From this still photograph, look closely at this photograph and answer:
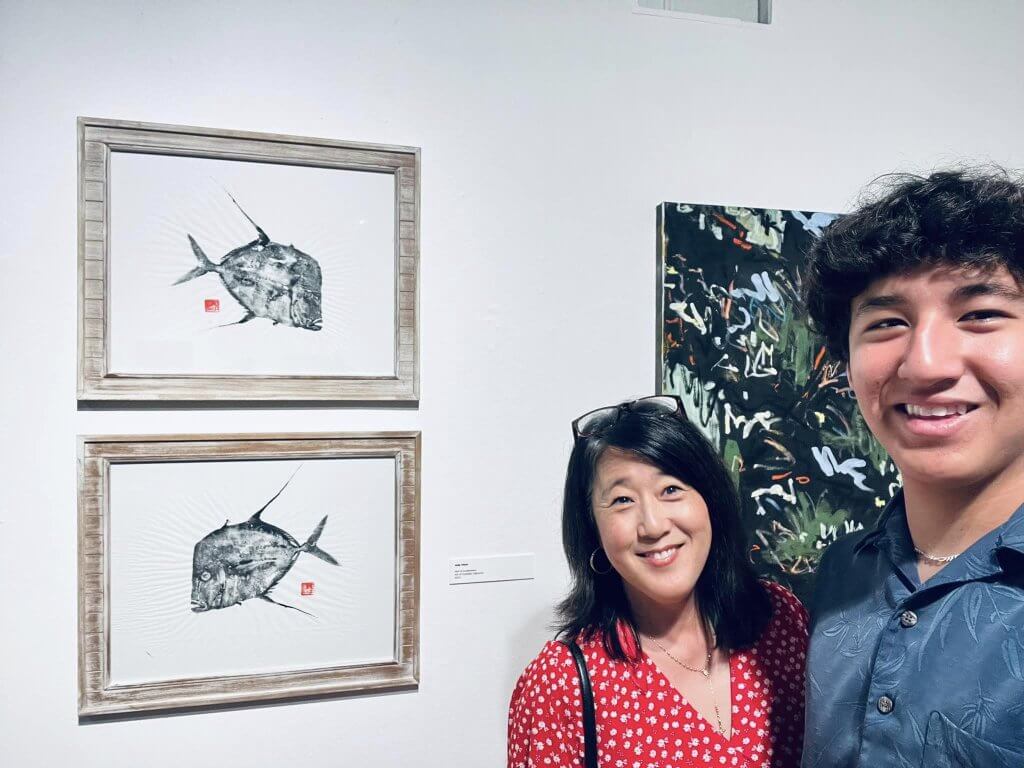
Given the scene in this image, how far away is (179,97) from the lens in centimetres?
148

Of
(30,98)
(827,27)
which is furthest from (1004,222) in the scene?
(30,98)

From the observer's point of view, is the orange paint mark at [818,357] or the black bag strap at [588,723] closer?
the black bag strap at [588,723]

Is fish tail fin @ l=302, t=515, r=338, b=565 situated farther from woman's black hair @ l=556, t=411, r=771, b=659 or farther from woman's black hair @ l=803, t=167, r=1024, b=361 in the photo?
woman's black hair @ l=803, t=167, r=1024, b=361

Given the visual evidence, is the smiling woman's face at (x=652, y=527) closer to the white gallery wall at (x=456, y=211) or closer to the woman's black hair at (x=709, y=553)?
the woman's black hair at (x=709, y=553)

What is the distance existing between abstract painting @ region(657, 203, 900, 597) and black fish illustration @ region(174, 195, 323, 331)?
28.9 inches

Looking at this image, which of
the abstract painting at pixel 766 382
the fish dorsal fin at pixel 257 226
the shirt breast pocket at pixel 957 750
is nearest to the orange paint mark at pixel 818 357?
the abstract painting at pixel 766 382

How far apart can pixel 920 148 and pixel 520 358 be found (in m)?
1.15

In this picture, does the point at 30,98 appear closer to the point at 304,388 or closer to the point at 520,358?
the point at 304,388

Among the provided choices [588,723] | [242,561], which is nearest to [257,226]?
[242,561]

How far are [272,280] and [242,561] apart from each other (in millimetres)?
549

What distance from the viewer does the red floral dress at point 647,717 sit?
1.09 m

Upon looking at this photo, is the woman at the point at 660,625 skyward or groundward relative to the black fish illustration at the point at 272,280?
groundward

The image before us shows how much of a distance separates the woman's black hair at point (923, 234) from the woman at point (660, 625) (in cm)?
34

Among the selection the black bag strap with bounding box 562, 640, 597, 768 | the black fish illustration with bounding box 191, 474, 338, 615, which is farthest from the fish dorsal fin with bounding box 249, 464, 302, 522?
the black bag strap with bounding box 562, 640, 597, 768
